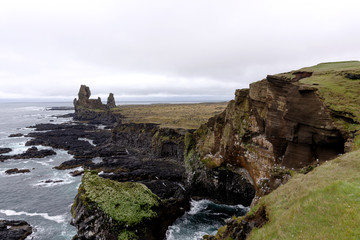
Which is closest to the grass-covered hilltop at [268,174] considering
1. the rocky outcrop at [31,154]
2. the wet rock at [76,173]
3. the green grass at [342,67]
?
the green grass at [342,67]

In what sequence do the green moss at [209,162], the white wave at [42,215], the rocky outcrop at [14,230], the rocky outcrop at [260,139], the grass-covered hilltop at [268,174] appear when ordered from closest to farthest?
1. the grass-covered hilltop at [268,174]
2. the rocky outcrop at [260,139]
3. the rocky outcrop at [14,230]
4. the white wave at [42,215]
5. the green moss at [209,162]

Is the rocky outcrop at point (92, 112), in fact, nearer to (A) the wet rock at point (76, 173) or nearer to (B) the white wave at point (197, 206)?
(A) the wet rock at point (76, 173)

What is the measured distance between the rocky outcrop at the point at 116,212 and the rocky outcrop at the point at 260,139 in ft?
45.2

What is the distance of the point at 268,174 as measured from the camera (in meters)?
28.0

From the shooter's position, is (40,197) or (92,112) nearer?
(40,197)

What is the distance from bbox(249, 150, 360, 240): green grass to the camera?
9564 millimetres

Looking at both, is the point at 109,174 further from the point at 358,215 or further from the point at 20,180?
the point at 358,215

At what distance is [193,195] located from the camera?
40344mm

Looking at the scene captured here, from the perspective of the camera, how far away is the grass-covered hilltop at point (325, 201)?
9906mm

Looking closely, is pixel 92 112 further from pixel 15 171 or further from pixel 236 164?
pixel 236 164

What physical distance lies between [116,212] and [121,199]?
71.1 inches

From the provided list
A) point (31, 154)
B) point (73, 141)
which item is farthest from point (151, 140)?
point (31, 154)

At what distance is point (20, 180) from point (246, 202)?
166 feet

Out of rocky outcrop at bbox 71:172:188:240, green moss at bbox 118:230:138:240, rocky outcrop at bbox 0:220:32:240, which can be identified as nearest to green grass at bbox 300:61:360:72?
rocky outcrop at bbox 71:172:188:240
